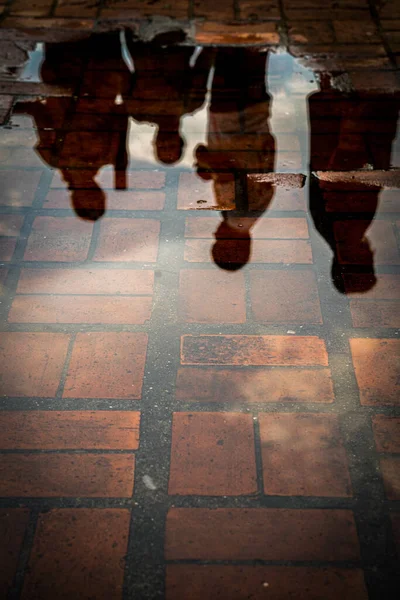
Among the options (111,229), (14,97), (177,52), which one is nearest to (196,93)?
(177,52)

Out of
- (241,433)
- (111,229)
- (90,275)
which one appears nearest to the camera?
(241,433)

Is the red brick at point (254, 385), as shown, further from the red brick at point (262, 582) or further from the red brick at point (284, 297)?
the red brick at point (262, 582)

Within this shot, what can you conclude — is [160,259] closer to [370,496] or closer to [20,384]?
[20,384]

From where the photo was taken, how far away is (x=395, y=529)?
49.6 inches

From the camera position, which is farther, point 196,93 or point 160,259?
point 196,93

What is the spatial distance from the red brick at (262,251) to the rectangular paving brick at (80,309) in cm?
27

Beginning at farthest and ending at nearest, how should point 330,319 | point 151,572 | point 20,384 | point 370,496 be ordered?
point 330,319
point 20,384
point 370,496
point 151,572

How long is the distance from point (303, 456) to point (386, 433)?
0.23 metres

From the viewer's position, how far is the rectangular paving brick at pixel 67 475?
133cm

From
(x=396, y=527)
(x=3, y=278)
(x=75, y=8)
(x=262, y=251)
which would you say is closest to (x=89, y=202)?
(x=3, y=278)

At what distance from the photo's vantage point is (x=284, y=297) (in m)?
1.79

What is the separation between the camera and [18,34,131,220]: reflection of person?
2266 millimetres

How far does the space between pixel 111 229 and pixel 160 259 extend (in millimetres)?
249

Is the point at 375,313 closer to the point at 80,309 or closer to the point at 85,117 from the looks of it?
the point at 80,309
